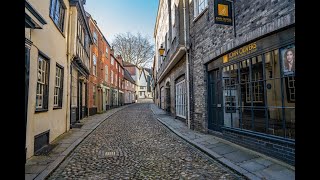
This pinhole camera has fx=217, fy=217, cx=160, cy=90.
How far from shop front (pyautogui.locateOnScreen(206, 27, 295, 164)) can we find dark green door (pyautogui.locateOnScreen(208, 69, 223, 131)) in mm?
39

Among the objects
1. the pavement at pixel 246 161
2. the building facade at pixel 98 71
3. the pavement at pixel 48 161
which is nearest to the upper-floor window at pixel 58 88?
the pavement at pixel 48 161

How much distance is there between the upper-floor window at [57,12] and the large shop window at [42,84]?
6.06 feet

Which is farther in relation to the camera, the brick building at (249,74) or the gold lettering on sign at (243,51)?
the gold lettering on sign at (243,51)

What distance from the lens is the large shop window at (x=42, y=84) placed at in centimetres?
677

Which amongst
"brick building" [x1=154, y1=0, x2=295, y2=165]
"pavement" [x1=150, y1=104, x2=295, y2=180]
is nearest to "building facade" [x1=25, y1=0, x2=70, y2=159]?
"pavement" [x1=150, y1=104, x2=295, y2=180]

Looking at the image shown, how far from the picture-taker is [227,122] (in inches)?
296

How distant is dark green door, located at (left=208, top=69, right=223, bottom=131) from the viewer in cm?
812

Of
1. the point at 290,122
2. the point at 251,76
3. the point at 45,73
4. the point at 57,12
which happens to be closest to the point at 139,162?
the point at 290,122

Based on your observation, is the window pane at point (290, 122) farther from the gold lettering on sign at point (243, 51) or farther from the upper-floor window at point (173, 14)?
the upper-floor window at point (173, 14)

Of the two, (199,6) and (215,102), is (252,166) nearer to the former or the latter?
(215,102)
